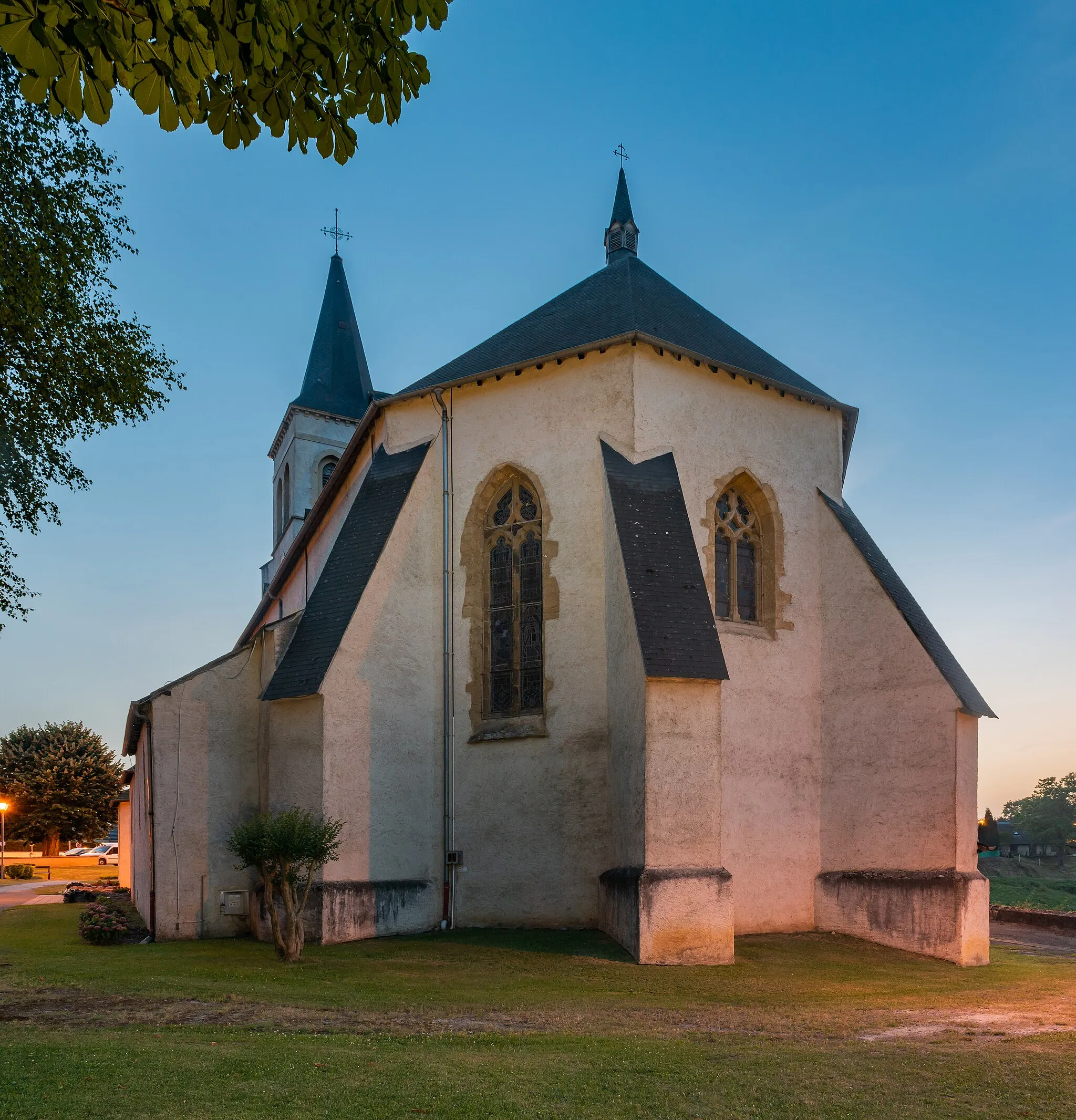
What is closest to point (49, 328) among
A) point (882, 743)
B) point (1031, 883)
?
point (882, 743)

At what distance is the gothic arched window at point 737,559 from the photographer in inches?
638

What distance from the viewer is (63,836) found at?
49812 mm

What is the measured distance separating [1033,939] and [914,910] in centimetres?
555

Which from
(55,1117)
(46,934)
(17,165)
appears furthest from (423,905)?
(17,165)

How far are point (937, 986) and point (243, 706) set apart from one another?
35.5 feet

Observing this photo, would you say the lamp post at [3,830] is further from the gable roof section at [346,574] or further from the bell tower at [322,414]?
the gable roof section at [346,574]

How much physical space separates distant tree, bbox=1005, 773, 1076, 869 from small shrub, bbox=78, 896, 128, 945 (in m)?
52.2

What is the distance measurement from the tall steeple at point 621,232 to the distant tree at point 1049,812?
153 feet

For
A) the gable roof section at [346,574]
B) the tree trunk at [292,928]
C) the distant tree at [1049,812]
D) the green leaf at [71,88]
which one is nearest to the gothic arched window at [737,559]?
the gable roof section at [346,574]

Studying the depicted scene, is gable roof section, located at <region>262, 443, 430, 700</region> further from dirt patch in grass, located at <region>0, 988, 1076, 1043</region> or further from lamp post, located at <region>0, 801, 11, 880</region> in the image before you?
lamp post, located at <region>0, 801, 11, 880</region>

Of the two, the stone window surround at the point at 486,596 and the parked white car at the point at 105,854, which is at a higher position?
the stone window surround at the point at 486,596

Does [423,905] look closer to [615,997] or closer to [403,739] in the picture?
[403,739]

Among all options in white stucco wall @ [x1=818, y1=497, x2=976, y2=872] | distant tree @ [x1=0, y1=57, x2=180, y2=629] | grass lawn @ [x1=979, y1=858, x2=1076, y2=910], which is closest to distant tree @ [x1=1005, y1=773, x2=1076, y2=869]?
grass lawn @ [x1=979, y1=858, x2=1076, y2=910]

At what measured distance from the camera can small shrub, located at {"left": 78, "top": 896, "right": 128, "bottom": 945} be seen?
49.5ft
